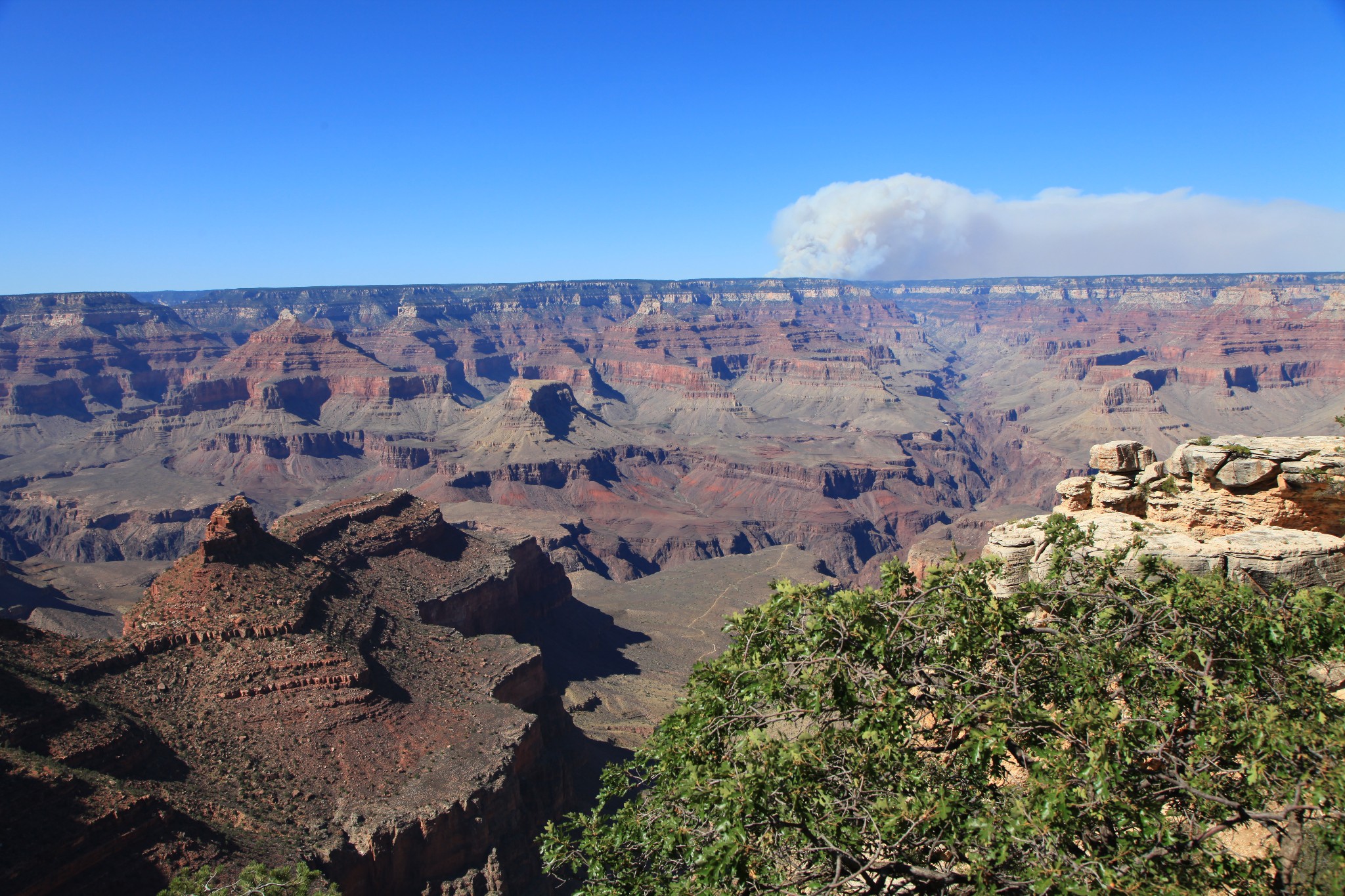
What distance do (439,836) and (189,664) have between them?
1289cm

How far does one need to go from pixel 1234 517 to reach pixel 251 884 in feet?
88.4

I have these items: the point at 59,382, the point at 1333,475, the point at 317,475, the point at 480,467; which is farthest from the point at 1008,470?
the point at 59,382

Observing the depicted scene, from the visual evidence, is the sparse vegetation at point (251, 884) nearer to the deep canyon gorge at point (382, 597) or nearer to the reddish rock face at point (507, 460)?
the deep canyon gorge at point (382, 597)

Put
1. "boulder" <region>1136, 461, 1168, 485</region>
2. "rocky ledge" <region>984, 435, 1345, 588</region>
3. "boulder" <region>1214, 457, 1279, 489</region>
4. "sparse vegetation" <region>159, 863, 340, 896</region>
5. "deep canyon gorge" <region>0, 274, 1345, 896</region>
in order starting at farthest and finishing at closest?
"deep canyon gorge" <region>0, 274, 1345, 896</region> → "boulder" <region>1136, 461, 1168, 485</region> → "boulder" <region>1214, 457, 1279, 489</region> → "sparse vegetation" <region>159, 863, 340, 896</region> → "rocky ledge" <region>984, 435, 1345, 588</region>

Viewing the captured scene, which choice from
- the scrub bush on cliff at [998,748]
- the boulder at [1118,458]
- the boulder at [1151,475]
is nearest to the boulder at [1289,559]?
the scrub bush on cliff at [998,748]

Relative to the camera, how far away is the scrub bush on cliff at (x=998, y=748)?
9547 millimetres

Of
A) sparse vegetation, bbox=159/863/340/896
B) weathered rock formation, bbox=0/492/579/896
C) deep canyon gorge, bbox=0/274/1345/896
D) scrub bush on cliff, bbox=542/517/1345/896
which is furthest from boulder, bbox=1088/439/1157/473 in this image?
weathered rock formation, bbox=0/492/579/896

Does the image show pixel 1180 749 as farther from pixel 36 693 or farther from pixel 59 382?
pixel 59 382

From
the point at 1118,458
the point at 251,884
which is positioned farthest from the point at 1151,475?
the point at 251,884

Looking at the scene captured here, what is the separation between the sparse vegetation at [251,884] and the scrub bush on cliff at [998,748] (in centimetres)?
1132

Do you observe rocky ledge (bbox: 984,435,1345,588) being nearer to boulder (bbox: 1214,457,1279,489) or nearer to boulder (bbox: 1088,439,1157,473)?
boulder (bbox: 1214,457,1279,489)

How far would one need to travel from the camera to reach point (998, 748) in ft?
33.3

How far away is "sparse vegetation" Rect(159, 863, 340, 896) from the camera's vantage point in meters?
19.2

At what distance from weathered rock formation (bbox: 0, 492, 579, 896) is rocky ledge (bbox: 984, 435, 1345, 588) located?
74.6ft
